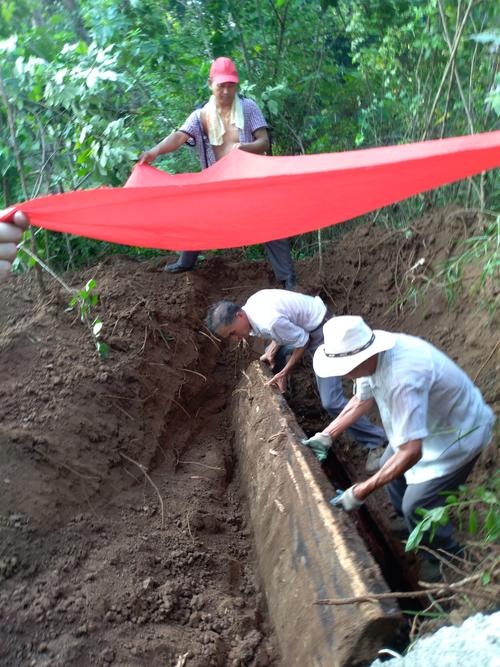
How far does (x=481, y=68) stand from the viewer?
13.1 ft

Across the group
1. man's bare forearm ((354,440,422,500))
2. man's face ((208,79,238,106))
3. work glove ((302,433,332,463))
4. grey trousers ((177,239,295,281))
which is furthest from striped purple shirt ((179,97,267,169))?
man's bare forearm ((354,440,422,500))

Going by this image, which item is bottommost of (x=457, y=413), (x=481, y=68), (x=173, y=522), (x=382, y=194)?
(x=173, y=522)

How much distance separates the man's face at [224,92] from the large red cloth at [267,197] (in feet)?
4.22

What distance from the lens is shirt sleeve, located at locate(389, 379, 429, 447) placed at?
2.17m

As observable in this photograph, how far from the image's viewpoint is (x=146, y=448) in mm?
3521

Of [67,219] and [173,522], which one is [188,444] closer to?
[173,522]

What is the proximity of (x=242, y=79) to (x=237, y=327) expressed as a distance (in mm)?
3390

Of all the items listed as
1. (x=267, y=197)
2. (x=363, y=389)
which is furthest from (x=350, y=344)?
(x=267, y=197)

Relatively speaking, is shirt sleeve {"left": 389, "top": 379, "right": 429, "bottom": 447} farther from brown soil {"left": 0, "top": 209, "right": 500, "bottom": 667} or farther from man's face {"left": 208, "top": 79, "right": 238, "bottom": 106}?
man's face {"left": 208, "top": 79, "right": 238, "bottom": 106}

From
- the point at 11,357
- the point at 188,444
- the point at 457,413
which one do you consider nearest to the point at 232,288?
the point at 188,444

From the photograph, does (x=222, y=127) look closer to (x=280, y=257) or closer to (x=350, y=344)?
(x=280, y=257)

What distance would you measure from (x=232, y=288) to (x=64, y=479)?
249 centimetres

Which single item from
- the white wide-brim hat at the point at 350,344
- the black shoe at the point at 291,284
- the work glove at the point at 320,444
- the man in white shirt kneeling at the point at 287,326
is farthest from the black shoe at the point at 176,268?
the white wide-brim hat at the point at 350,344

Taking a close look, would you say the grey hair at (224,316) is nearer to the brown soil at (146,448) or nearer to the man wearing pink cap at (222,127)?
the brown soil at (146,448)
